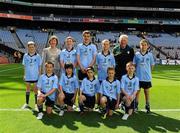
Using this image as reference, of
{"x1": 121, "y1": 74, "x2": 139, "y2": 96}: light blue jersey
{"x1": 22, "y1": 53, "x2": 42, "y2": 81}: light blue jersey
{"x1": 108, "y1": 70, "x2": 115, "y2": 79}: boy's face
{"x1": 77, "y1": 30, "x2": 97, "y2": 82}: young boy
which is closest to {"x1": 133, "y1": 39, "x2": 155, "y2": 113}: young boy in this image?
{"x1": 121, "y1": 74, "x2": 139, "y2": 96}: light blue jersey

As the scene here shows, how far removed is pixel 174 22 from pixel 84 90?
48.4 meters

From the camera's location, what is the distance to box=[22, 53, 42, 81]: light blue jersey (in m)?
10.4

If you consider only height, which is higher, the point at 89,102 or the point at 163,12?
the point at 163,12

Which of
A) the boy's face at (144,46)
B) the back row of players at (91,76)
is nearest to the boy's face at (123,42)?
the back row of players at (91,76)

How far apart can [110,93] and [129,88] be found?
55 cm

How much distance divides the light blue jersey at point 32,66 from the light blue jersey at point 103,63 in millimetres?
1739

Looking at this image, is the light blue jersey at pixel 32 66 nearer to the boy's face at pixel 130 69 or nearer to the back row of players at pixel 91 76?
the back row of players at pixel 91 76

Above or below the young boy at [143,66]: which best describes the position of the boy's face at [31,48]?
above

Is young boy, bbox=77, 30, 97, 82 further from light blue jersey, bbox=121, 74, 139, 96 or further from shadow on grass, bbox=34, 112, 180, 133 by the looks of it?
shadow on grass, bbox=34, 112, 180, 133

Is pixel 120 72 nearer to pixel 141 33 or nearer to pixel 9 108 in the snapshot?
pixel 9 108

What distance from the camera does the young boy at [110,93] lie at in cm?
905

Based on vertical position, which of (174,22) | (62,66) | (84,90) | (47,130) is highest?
(174,22)

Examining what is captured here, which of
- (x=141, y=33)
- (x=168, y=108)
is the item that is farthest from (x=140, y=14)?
(x=168, y=108)

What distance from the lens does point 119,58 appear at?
970 centimetres
